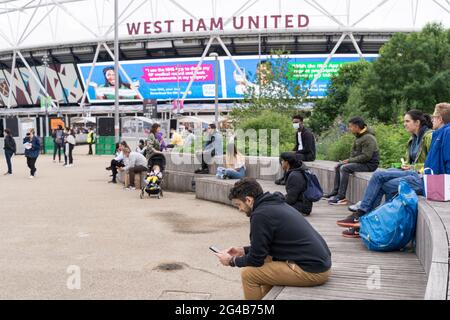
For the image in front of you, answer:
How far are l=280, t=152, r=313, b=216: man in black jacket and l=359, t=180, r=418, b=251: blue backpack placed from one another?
1.72 metres

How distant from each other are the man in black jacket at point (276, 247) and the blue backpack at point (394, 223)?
4.33ft

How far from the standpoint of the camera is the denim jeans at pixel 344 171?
9.04 m

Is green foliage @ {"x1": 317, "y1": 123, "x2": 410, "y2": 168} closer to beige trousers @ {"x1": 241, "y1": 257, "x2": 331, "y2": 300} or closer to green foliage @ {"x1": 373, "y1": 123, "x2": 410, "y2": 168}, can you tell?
green foliage @ {"x1": 373, "y1": 123, "x2": 410, "y2": 168}

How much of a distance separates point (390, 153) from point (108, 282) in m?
7.51

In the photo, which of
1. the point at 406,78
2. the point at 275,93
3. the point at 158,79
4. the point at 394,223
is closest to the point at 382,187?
the point at 394,223

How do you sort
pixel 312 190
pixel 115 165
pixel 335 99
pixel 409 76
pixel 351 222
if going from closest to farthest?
pixel 351 222
pixel 312 190
pixel 115 165
pixel 409 76
pixel 335 99

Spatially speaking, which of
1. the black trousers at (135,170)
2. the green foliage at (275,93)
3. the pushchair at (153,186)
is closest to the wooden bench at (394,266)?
the pushchair at (153,186)

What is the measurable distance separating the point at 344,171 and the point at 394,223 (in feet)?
12.3

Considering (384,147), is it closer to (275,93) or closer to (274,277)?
(274,277)

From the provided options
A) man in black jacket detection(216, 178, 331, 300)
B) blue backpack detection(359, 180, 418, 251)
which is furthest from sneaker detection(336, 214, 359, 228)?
man in black jacket detection(216, 178, 331, 300)

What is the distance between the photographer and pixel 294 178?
289 inches

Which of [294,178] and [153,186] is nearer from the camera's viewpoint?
[294,178]

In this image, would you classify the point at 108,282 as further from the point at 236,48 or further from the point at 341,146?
the point at 236,48

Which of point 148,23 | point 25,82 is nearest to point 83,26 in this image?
point 148,23
